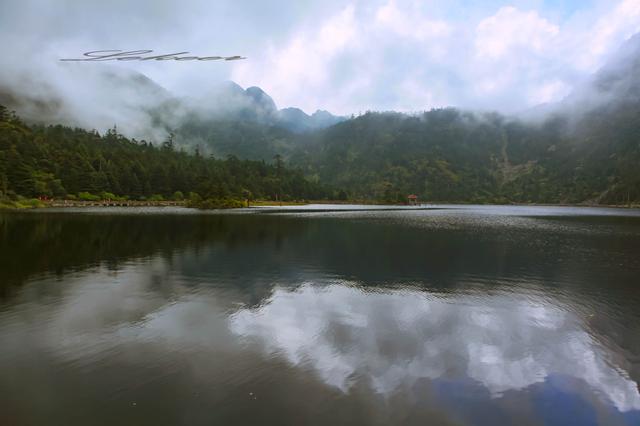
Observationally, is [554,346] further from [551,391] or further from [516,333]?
[551,391]

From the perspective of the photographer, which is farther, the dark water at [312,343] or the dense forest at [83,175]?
the dense forest at [83,175]

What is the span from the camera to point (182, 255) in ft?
115

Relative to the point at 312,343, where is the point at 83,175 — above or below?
above

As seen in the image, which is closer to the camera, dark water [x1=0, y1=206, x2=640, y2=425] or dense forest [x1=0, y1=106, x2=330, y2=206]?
dark water [x1=0, y1=206, x2=640, y2=425]

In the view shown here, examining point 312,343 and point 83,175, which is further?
point 83,175

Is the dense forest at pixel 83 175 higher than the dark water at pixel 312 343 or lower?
higher

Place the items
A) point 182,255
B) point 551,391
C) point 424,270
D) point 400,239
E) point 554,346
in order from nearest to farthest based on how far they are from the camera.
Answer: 1. point 551,391
2. point 554,346
3. point 424,270
4. point 182,255
5. point 400,239

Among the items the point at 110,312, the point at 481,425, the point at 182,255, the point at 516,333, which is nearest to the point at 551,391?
the point at 481,425

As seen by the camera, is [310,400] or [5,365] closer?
[310,400]

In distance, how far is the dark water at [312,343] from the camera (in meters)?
10.0

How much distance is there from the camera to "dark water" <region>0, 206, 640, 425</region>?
1001 centimetres

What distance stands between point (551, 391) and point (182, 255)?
3184 cm

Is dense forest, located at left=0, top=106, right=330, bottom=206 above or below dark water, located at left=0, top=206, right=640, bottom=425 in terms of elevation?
above

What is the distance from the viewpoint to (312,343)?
14.8 metres
